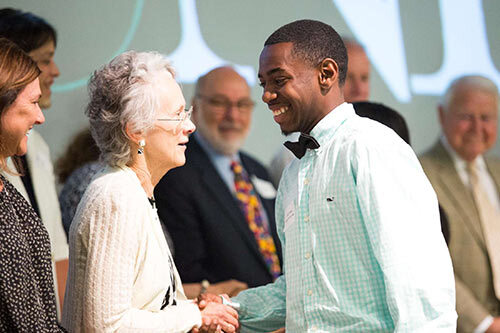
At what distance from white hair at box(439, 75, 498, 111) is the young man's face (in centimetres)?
293

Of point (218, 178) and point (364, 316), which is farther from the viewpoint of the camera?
point (218, 178)

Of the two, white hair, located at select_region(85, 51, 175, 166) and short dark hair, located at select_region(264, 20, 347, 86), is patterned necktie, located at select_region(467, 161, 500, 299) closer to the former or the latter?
short dark hair, located at select_region(264, 20, 347, 86)

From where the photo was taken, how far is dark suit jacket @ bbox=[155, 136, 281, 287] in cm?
354

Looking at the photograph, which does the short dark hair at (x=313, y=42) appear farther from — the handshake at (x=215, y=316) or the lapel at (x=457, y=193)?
the lapel at (x=457, y=193)

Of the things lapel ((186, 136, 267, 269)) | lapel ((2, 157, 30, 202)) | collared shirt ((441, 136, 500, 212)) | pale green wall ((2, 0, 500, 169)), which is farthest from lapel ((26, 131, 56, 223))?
collared shirt ((441, 136, 500, 212))

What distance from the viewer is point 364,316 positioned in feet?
6.62

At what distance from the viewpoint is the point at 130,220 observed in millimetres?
2117

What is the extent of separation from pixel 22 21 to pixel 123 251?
5.83ft

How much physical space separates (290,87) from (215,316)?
0.76 metres

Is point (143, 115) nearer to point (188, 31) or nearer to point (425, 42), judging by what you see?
point (188, 31)

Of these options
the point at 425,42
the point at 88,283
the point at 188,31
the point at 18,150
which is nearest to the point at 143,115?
the point at 18,150

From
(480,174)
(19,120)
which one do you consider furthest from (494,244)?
(19,120)

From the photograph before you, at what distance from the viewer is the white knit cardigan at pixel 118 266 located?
80.7 inches

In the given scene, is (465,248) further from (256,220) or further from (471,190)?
(256,220)
